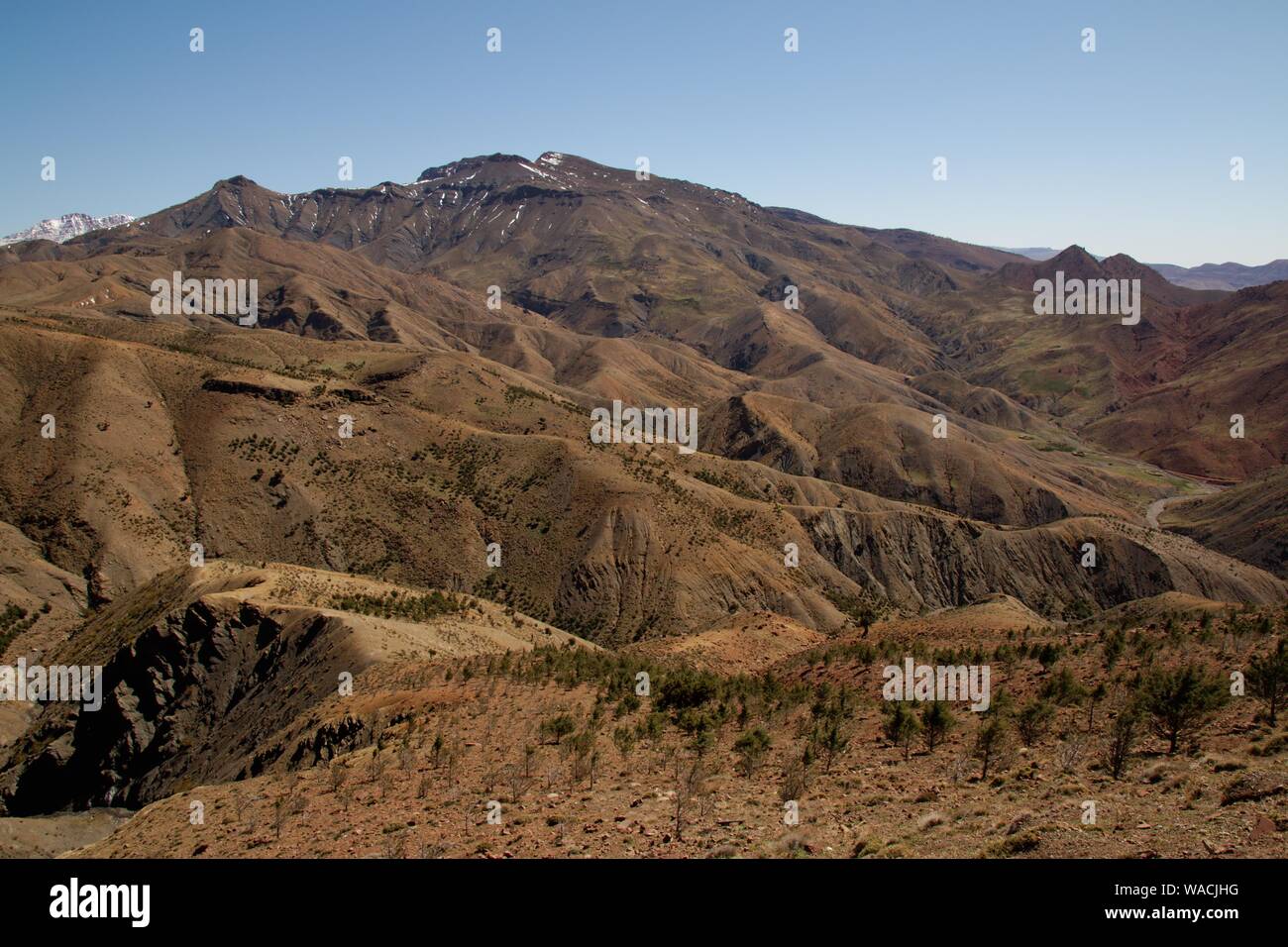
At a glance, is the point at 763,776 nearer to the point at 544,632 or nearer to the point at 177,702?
the point at 177,702

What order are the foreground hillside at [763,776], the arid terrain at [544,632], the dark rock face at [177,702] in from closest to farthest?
the foreground hillside at [763,776] → the arid terrain at [544,632] → the dark rock face at [177,702]

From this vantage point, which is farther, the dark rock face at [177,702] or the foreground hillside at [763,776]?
the dark rock face at [177,702]

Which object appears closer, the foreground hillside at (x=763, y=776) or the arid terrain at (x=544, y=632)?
the foreground hillside at (x=763, y=776)

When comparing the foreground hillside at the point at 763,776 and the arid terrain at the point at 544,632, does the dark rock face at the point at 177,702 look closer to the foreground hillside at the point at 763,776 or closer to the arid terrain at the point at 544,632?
the arid terrain at the point at 544,632

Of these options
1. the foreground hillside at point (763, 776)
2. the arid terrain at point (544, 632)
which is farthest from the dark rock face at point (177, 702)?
the foreground hillside at point (763, 776)

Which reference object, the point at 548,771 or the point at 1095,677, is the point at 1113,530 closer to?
the point at 1095,677

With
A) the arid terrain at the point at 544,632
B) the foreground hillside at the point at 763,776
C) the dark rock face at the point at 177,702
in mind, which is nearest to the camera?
the foreground hillside at the point at 763,776

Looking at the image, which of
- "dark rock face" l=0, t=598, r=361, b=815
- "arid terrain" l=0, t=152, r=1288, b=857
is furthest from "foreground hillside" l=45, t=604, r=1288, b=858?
"dark rock face" l=0, t=598, r=361, b=815

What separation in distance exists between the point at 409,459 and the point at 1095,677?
70.0 meters

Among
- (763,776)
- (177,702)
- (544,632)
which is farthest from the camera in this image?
(544,632)

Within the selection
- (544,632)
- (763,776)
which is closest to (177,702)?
(544,632)

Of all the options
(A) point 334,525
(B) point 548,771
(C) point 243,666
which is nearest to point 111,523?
(A) point 334,525

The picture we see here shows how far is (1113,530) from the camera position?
101 metres
